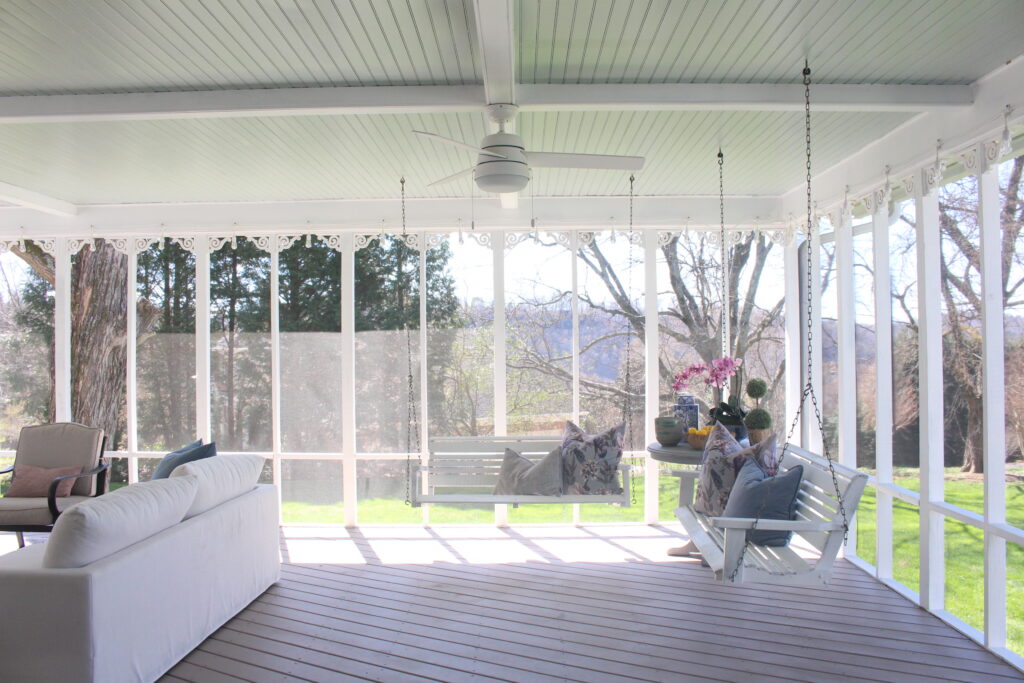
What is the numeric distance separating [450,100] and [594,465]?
228 cm

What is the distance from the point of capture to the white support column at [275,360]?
592 centimetres

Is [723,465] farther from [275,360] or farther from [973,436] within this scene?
[275,360]

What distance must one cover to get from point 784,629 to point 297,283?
455cm

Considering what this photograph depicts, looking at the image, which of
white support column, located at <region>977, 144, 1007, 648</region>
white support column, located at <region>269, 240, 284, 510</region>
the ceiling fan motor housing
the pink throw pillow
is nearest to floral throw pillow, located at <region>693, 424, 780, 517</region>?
white support column, located at <region>977, 144, 1007, 648</region>

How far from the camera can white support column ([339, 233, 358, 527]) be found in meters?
5.88

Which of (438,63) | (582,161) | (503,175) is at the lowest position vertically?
(503,175)

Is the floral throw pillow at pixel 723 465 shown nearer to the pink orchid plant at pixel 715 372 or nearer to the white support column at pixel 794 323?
the pink orchid plant at pixel 715 372

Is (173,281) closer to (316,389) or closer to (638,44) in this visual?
(316,389)

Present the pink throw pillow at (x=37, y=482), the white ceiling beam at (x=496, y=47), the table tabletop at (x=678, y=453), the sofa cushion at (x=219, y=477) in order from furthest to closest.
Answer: the pink throw pillow at (x=37, y=482) < the table tabletop at (x=678, y=453) < the sofa cushion at (x=219, y=477) < the white ceiling beam at (x=496, y=47)

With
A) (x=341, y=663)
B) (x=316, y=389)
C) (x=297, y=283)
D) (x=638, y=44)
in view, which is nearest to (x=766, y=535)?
(x=341, y=663)

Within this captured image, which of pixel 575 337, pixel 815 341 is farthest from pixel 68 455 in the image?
pixel 815 341

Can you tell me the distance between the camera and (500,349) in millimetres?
5859

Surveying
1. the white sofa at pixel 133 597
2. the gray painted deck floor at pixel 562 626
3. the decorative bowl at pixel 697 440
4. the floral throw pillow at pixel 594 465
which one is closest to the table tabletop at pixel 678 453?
the decorative bowl at pixel 697 440

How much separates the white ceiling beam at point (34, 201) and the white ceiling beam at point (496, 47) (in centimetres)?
413
